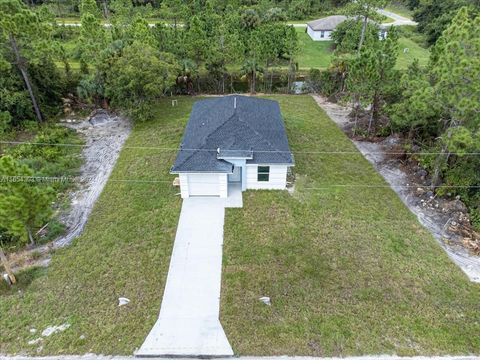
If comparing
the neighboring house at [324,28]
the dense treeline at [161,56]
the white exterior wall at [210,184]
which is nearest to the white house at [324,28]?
the neighboring house at [324,28]

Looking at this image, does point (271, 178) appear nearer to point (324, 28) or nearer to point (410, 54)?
point (410, 54)

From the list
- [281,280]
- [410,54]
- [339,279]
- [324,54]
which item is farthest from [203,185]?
[410,54]

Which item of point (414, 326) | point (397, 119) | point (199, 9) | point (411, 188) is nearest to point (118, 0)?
point (199, 9)

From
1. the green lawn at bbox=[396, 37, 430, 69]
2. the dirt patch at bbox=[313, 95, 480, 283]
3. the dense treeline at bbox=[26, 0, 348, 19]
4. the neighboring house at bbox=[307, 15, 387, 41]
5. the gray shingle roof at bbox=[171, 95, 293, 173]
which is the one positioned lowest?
the dirt patch at bbox=[313, 95, 480, 283]

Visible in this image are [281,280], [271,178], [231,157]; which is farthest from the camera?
[271,178]

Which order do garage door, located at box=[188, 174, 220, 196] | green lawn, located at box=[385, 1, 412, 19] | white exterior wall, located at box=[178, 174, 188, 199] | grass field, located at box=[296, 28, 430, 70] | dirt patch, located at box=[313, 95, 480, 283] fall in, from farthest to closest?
1. green lawn, located at box=[385, 1, 412, 19]
2. grass field, located at box=[296, 28, 430, 70]
3. garage door, located at box=[188, 174, 220, 196]
4. white exterior wall, located at box=[178, 174, 188, 199]
5. dirt patch, located at box=[313, 95, 480, 283]

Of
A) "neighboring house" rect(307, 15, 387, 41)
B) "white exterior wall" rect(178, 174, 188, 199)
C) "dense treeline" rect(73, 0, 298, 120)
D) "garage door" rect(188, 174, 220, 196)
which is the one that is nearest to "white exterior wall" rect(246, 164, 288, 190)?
"garage door" rect(188, 174, 220, 196)

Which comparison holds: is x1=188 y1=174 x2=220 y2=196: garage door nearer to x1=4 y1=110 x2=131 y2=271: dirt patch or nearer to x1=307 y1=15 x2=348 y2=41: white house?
x1=4 y1=110 x2=131 y2=271: dirt patch
